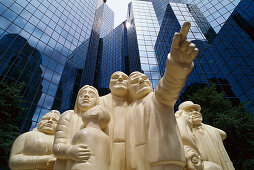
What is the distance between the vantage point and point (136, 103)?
2094 millimetres

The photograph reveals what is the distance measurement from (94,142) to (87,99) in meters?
0.78

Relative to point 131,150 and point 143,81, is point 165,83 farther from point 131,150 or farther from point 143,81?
point 131,150

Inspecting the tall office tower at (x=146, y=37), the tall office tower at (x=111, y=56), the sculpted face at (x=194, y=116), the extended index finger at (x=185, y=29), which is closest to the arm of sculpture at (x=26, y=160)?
the extended index finger at (x=185, y=29)

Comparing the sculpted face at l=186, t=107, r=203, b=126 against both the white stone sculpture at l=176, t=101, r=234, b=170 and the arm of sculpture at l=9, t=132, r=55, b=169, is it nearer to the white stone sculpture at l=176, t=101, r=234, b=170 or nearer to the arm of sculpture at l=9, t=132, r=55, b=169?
the white stone sculpture at l=176, t=101, r=234, b=170

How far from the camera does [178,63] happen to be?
1.32 meters

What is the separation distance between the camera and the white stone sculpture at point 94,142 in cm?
133

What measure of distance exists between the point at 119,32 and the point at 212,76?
4572 cm

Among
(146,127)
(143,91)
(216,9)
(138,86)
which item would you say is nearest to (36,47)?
(138,86)

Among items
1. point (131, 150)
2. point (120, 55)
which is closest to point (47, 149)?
point (131, 150)

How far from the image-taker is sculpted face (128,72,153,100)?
2.10 meters

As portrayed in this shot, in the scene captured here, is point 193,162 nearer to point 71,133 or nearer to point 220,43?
point 71,133

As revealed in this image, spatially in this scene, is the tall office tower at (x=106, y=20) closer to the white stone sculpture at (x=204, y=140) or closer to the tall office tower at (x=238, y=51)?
the tall office tower at (x=238, y=51)

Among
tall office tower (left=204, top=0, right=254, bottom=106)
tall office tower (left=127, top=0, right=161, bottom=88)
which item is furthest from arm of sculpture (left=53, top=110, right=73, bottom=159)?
tall office tower (left=127, top=0, right=161, bottom=88)

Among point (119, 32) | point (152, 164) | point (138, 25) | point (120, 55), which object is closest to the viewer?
point (152, 164)
